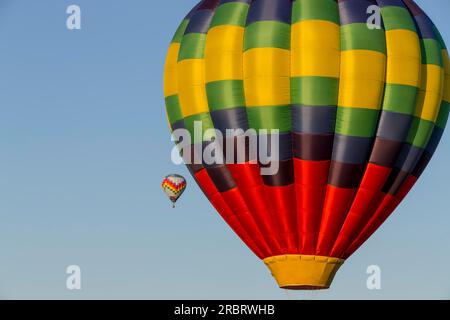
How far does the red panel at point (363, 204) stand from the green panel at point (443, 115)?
187 centimetres

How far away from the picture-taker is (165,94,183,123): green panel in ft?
92.4

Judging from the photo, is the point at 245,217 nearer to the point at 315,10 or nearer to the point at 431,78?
the point at 315,10

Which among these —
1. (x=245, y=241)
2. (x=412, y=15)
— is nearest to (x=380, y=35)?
(x=412, y=15)

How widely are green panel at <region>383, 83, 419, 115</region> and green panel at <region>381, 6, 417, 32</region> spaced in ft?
4.34

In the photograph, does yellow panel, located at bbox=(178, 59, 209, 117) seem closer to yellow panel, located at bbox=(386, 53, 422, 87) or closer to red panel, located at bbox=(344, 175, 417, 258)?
yellow panel, located at bbox=(386, 53, 422, 87)

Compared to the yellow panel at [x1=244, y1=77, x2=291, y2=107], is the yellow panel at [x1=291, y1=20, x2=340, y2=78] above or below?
above

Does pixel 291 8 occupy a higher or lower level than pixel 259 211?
higher

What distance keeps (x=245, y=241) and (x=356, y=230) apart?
2.45 metres

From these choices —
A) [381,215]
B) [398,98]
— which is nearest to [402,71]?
[398,98]

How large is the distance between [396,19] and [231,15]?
3515 mm

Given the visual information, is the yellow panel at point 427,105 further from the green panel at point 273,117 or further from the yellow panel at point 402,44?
the green panel at point 273,117

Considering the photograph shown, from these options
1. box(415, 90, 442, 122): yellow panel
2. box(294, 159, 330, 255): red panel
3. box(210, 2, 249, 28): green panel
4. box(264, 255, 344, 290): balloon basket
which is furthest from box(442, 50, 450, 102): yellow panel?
box(210, 2, 249, 28): green panel

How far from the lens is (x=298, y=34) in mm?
26609
